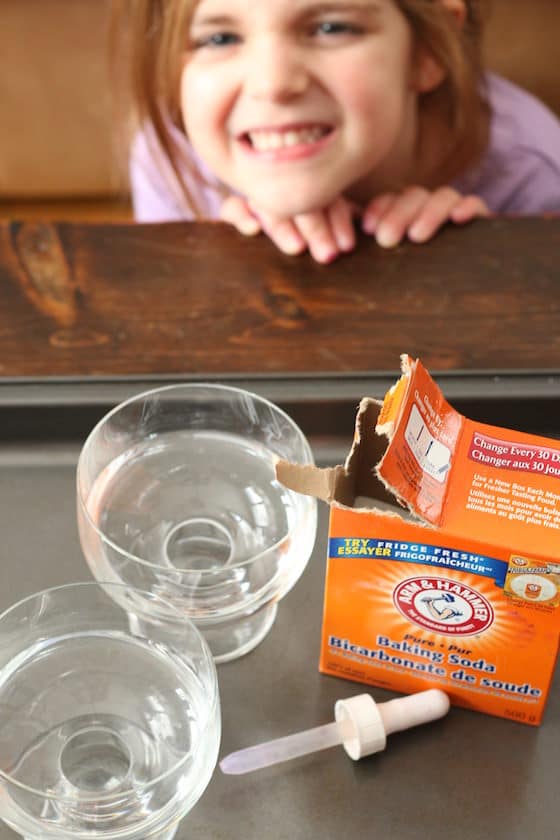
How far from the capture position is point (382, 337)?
0.73 m

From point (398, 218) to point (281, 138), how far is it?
186 millimetres

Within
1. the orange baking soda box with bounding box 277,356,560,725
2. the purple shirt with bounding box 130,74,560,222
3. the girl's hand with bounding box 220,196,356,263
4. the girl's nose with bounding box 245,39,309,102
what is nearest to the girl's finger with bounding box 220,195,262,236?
the girl's hand with bounding box 220,196,356,263

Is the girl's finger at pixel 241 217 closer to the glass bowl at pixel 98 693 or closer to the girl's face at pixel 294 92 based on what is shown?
the girl's face at pixel 294 92

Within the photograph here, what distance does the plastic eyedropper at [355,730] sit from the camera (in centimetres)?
49

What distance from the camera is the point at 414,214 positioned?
856 millimetres

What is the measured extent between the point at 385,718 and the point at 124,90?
0.82 m

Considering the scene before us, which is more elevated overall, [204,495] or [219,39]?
[219,39]

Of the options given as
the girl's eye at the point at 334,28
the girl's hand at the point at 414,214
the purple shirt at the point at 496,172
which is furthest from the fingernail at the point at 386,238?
the purple shirt at the point at 496,172

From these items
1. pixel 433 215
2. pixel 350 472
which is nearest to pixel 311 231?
pixel 433 215

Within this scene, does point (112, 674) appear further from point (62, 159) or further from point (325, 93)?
point (62, 159)

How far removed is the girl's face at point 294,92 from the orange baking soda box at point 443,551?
1.47 feet

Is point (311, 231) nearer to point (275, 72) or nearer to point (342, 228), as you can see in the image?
point (342, 228)

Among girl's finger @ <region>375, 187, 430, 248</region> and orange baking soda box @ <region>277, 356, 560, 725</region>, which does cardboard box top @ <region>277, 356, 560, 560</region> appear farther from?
girl's finger @ <region>375, 187, 430, 248</region>

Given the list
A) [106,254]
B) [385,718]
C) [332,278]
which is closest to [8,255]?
[106,254]
